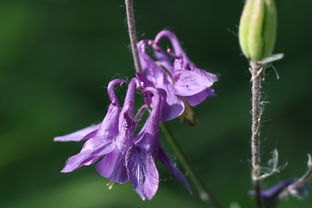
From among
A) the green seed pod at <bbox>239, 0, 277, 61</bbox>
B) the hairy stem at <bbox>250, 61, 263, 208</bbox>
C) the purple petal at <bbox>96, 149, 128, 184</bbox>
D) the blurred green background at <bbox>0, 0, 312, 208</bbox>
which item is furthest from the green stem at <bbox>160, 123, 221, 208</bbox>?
the blurred green background at <bbox>0, 0, 312, 208</bbox>

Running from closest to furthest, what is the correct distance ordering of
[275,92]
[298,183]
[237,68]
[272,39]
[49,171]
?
[272,39], [298,183], [49,171], [275,92], [237,68]

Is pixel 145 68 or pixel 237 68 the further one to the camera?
pixel 237 68

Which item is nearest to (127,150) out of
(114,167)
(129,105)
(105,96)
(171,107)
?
(114,167)

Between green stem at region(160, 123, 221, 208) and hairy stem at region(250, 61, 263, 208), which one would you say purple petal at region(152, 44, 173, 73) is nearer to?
green stem at region(160, 123, 221, 208)

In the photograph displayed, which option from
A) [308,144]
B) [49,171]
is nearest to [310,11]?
[308,144]

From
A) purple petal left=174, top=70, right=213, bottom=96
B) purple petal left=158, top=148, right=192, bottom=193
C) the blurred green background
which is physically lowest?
the blurred green background

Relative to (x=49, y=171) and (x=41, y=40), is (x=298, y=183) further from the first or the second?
(x=41, y=40)
